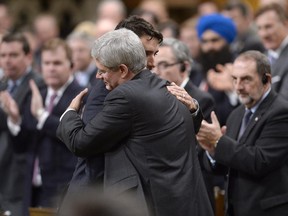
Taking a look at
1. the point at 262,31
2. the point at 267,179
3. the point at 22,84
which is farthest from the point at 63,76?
the point at 267,179

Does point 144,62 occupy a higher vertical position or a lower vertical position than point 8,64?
higher

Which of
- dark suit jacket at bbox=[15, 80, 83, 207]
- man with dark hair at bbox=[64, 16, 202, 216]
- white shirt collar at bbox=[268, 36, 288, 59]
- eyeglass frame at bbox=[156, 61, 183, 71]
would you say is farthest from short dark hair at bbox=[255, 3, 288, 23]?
man with dark hair at bbox=[64, 16, 202, 216]

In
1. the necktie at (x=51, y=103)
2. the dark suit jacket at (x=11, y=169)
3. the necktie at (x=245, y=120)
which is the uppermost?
the necktie at (x=245, y=120)

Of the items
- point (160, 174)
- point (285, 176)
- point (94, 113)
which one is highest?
point (94, 113)

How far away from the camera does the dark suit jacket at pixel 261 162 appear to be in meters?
5.07

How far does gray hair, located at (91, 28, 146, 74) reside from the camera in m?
4.33

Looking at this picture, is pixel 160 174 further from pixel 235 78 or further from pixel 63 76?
pixel 63 76

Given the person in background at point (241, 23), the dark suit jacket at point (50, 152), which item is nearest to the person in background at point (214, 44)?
the person in background at point (241, 23)

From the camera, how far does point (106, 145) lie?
4344 millimetres

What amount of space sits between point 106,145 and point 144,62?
450mm

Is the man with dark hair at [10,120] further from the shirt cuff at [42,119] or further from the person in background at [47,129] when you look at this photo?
the shirt cuff at [42,119]

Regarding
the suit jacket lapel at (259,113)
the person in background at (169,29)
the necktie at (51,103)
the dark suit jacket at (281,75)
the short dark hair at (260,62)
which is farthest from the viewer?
the person in background at (169,29)

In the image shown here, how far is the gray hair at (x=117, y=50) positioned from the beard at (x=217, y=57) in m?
3.08

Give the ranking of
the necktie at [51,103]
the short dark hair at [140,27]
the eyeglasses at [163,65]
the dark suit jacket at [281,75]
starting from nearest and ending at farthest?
the short dark hair at [140,27]
the eyeglasses at [163,65]
the dark suit jacket at [281,75]
the necktie at [51,103]
